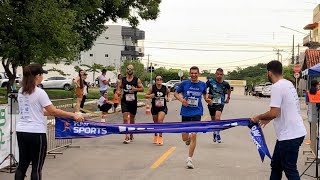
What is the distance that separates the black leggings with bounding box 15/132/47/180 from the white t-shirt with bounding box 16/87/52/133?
75mm

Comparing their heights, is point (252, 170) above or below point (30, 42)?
below

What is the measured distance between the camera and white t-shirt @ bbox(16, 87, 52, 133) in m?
6.27

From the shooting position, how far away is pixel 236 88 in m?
92.1

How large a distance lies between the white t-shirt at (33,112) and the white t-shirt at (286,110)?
2.92 m

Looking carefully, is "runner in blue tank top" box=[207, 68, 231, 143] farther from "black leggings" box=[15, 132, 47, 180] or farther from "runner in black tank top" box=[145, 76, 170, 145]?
"black leggings" box=[15, 132, 47, 180]

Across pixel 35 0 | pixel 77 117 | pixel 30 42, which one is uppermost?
pixel 35 0

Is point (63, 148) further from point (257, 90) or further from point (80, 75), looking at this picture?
point (257, 90)

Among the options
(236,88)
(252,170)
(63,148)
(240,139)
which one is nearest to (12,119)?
(63,148)

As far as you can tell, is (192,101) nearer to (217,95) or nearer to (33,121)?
(217,95)

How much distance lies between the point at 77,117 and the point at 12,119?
2.37m

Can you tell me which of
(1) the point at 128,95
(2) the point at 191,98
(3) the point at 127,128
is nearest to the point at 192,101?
(2) the point at 191,98

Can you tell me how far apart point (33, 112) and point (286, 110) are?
321 centimetres

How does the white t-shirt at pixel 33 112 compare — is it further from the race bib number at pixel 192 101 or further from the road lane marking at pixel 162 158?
the race bib number at pixel 192 101

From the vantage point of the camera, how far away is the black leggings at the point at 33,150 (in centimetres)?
624
